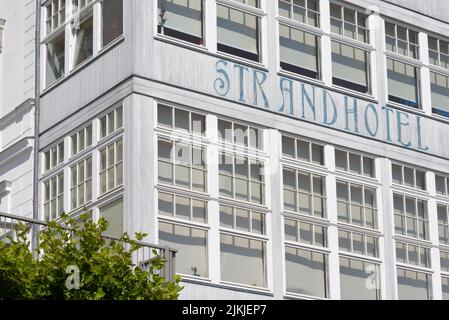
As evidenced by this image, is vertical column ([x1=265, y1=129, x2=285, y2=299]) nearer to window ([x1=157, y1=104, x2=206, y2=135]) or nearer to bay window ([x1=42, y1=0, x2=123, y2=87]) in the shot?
window ([x1=157, y1=104, x2=206, y2=135])

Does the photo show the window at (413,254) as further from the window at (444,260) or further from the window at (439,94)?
the window at (439,94)

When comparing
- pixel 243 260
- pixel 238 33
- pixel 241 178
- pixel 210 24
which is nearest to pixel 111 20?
pixel 210 24

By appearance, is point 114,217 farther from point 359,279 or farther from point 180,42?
point 359,279

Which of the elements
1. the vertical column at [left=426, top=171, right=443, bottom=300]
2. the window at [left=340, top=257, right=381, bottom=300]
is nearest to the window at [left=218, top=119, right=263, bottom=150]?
the window at [left=340, top=257, right=381, bottom=300]

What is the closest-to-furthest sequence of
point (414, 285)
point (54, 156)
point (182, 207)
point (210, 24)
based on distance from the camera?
point (182, 207)
point (210, 24)
point (54, 156)
point (414, 285)

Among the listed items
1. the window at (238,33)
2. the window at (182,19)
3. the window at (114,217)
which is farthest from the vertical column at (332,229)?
the window at (114,217)

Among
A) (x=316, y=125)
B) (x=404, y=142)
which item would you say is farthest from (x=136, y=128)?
(x=404, y=142)

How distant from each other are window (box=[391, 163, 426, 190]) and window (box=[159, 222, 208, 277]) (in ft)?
17.2

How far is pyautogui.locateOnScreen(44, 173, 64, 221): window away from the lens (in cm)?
2816

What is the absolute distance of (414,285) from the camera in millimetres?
29984

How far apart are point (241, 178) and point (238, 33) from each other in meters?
2.76

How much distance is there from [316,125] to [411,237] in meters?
3.04

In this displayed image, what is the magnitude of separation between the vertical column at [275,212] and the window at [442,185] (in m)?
4.42

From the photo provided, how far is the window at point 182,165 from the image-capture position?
26.5 meters
